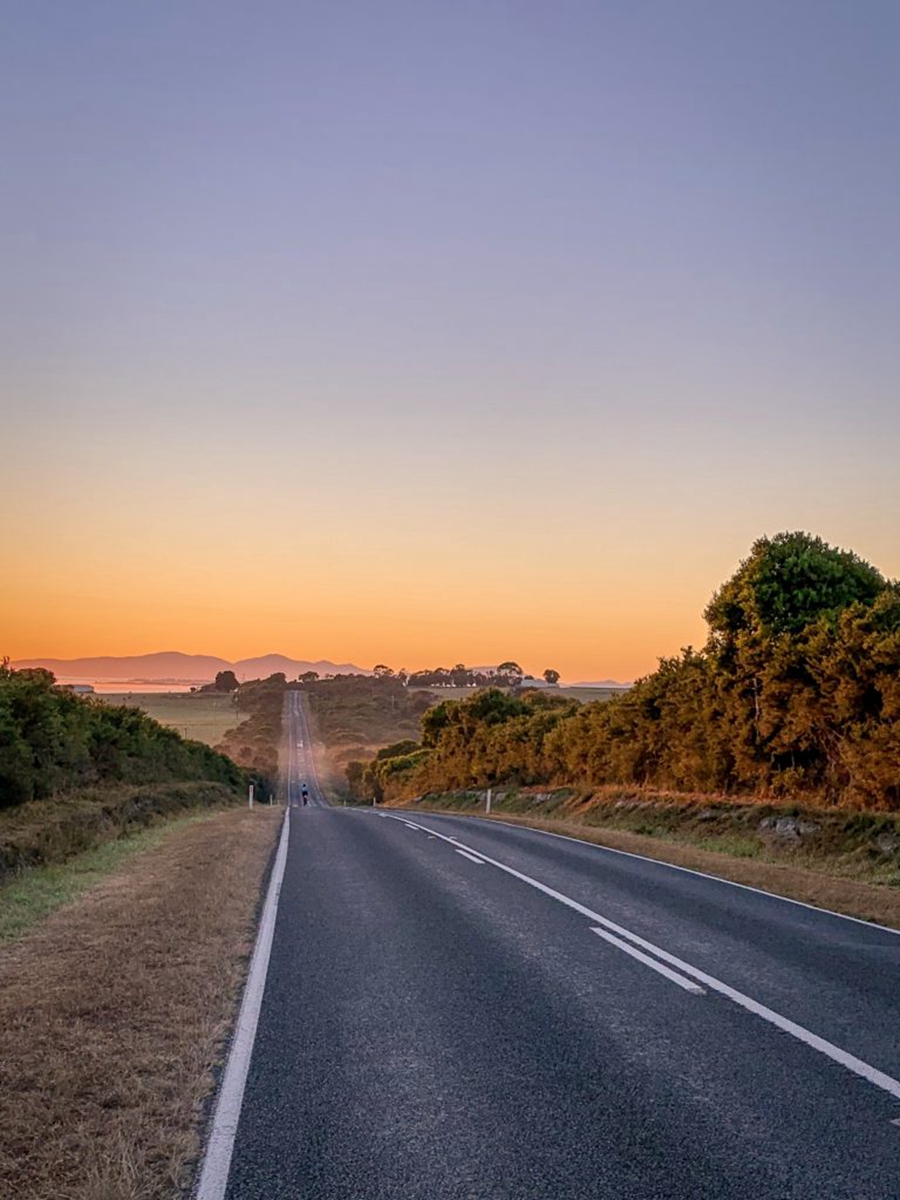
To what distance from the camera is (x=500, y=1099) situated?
5.39m

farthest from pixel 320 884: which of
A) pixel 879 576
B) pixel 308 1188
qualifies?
pixel 879 576

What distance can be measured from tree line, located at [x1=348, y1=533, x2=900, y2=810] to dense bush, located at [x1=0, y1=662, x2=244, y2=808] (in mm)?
18376

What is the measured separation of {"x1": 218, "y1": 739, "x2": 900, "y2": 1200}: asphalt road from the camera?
14.7 feet

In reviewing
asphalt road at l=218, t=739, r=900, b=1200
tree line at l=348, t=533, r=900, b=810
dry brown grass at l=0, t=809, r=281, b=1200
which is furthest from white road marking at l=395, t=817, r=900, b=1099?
tree line at l=348, t=533, r=900, b=810

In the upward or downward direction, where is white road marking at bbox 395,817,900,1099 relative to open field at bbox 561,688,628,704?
downward

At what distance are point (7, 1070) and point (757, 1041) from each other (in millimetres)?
5071

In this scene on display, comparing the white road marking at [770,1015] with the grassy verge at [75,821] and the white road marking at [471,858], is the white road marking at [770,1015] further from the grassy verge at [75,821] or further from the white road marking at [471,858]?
the grassy verge at [75,821]

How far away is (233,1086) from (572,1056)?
89.1 inches

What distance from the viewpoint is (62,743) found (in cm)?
2728

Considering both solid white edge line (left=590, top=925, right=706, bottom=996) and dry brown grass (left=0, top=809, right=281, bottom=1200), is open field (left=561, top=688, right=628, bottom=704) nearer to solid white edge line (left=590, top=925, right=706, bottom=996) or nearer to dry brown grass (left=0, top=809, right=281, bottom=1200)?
solid white edge line (left=590, top=925, right=706, bottom=996)

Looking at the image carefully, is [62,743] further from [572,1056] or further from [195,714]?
[195,714]

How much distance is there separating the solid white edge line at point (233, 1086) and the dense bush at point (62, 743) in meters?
15.1

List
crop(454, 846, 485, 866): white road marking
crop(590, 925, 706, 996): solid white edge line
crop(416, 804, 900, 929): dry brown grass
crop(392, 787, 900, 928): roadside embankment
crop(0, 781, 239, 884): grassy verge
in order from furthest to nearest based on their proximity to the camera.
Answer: crop(0, 781, 239, 884): grassy verge, crop(454, 846, 485, 866): white road marking, crop(392, 787, 900, 928): roadside embankment, crop(416, 804, 900, 929): dry brown grass, crop(590, 925, 706, 996): solid white edge line

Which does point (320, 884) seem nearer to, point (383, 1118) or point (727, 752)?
point (383, 1118)
